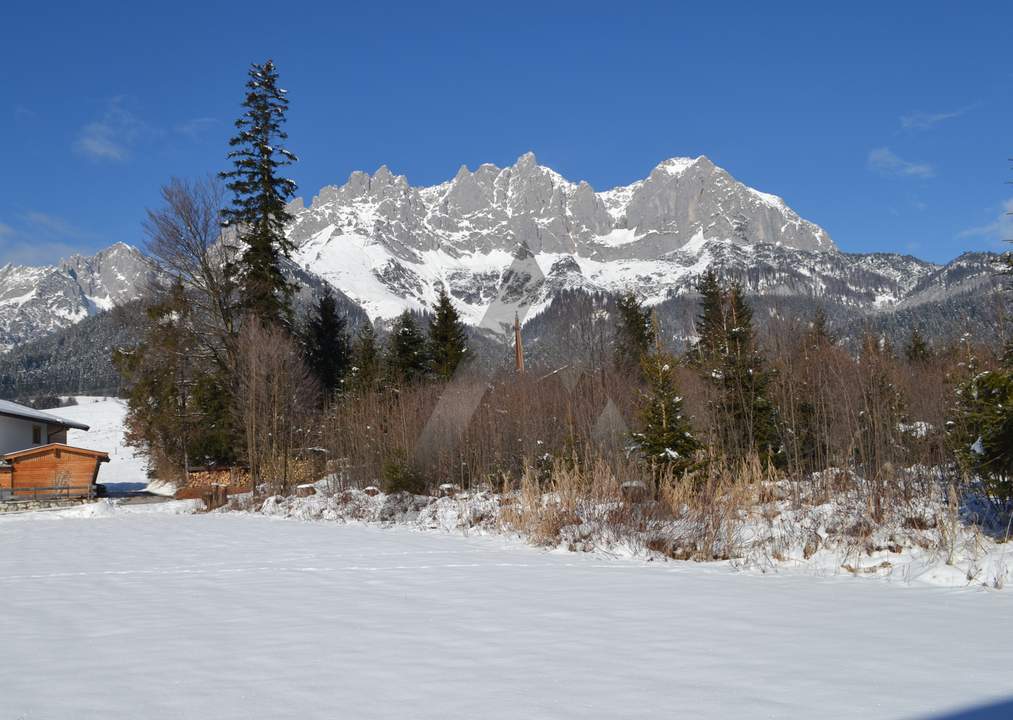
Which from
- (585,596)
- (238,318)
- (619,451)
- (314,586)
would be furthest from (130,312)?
(585,596)

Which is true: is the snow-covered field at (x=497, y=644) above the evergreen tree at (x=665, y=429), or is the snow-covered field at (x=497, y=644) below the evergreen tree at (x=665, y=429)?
below

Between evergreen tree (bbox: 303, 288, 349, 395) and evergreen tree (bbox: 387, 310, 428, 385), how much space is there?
257 cm

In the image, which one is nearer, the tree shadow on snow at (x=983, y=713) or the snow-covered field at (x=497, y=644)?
the tree shadow on snow at (x=983, y=713)

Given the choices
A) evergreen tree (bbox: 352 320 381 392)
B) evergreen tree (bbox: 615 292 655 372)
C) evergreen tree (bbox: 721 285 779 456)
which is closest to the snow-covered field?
evergreen tree (bbox: 721 285 779 456)

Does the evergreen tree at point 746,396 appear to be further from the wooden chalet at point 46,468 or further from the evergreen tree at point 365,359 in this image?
the wooden chalet at point 46,468

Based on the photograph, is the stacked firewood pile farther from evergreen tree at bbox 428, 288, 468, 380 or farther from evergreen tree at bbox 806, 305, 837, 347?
evergreen tree at bbox 806, 305, 837, 347

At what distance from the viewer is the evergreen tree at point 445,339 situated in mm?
36062

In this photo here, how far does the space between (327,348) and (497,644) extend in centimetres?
3346

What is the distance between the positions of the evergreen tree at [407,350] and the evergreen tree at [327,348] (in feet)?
8.44

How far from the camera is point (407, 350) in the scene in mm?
36594

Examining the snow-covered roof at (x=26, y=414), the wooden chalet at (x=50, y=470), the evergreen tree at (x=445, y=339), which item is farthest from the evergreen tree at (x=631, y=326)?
the snow-covered roof at (x=26, y=414)

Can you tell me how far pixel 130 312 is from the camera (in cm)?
2756

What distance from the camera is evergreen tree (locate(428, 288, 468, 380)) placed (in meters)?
36.1

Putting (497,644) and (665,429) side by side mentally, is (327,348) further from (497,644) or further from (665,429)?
(497,644)
